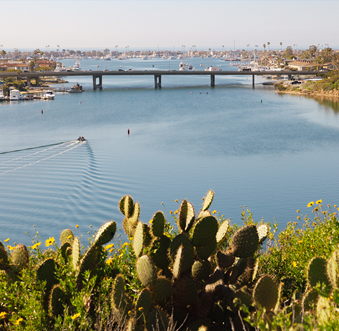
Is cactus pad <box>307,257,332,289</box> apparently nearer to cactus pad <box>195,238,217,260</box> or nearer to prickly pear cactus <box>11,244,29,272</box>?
cactus pad <box>195,238,217,260</box>

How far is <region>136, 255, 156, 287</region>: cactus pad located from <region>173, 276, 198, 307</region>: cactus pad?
0.56 metres

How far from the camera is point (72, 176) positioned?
3244cm

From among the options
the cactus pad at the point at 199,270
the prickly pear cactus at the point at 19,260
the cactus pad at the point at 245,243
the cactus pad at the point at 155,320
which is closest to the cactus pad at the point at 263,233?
the cactus pad at the point at 245,243

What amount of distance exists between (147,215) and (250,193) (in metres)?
8.27

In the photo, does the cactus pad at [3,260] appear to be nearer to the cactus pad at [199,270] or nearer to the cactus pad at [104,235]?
the cactus pad at [104,235]

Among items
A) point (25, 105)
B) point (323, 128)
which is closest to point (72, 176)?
point (323, 128)

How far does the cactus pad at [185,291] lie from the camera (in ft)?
21.9

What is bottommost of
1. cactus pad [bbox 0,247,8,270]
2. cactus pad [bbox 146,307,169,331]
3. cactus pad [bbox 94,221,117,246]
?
cactus pad [bbox 146,307,169,331]

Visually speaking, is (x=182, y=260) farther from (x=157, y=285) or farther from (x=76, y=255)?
(x=76, y=255)

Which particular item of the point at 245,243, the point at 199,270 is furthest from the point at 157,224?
the point at 245,243

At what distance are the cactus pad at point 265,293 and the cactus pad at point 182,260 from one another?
1.29 m

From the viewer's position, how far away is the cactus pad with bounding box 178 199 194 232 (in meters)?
7.57

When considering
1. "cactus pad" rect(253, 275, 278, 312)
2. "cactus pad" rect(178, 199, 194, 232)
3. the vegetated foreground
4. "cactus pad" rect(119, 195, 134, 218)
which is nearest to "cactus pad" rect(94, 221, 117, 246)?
the vegetated foreground

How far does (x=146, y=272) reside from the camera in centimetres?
638
